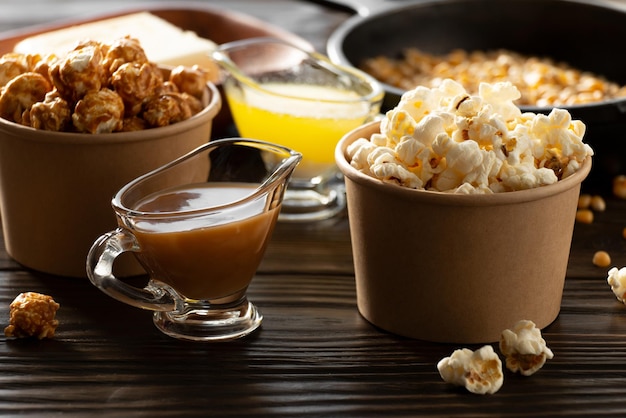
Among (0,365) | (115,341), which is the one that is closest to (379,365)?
(115,341)

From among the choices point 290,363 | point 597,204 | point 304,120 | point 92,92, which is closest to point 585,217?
point 597,204

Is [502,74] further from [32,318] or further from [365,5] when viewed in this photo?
[32,318]

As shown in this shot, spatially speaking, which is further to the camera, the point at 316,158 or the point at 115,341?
the point at 316,158

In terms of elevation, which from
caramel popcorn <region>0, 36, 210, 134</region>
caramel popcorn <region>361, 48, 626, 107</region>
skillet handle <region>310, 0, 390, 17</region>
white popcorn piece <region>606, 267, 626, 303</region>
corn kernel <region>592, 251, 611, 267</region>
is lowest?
corn kernel <region>592, 251, 611, 267</region>

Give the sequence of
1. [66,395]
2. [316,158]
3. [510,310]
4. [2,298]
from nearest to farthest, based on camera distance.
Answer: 1. [66,395]
2. [510,310]
3. [2,298]
4. [316,158]

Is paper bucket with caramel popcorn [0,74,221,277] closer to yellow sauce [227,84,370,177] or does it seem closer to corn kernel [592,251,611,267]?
yellow sauce [227,84,370,177]

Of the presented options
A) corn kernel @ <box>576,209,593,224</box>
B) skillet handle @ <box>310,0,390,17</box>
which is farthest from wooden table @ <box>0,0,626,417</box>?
skillet handle @ <box>310,0,390,17</box>

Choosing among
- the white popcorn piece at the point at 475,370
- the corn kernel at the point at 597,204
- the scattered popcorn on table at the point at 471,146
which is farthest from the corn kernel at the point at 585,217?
the white popcorn piece at the point at 475,370

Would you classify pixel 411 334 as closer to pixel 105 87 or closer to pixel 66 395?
pixel 66 395
